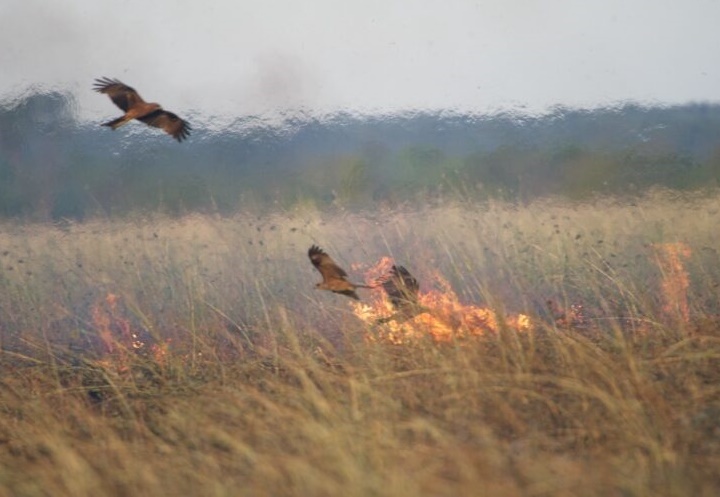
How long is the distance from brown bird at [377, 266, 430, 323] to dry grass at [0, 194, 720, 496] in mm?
214

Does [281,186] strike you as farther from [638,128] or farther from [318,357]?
[318,357]

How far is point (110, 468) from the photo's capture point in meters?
5.00

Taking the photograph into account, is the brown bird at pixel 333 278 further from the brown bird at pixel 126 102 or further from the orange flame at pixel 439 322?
the brown bird at pixel 126 102

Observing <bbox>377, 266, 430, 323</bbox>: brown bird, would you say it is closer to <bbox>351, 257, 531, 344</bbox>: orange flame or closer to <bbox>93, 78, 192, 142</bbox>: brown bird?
<bbox>351, 257, 531, 344</bbox>: orange flame

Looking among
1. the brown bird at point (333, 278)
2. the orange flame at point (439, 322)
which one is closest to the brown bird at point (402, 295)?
the orange flame at point (439, 322)

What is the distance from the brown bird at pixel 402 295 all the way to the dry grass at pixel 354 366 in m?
0.21

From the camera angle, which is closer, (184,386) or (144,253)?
(184,386)

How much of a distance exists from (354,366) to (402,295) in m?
0.79

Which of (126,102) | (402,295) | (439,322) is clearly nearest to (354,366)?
(439,322)

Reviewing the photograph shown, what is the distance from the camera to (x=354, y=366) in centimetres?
647

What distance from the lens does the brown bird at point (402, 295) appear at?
6.79m

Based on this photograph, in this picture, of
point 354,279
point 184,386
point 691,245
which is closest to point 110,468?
point 184,386

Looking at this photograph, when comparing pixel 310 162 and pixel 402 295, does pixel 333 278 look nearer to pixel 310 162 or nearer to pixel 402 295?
pixel 402 295

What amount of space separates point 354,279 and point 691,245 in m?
2.40
